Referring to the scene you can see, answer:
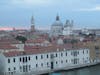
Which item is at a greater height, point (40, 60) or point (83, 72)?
point (40, 60)

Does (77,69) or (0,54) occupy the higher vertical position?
(0,54)

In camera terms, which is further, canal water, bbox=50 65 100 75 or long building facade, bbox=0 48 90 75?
canal water, bbox=50 65 100 75

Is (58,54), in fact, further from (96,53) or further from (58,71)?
(96,53)

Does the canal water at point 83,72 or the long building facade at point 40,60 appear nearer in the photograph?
the long building facade at point 40,60

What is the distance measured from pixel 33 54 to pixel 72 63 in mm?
3705

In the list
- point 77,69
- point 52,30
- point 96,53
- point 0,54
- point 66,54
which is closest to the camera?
point 0,54

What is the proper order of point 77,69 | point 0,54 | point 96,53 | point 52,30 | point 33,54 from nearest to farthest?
1. point 0,54
2. point 33,54
3. point 77,69
4. point 96,53
5. point 52,30

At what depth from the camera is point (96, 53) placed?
974 inches

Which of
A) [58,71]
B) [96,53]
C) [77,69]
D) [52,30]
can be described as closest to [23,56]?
[58,71]

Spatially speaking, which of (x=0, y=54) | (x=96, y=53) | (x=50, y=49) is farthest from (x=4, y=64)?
(x=96, y=53)

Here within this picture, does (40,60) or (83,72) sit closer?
(83,72)

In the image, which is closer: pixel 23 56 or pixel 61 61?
pixel 23 56

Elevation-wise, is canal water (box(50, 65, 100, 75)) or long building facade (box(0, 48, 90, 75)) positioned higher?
long building facade (box(0, 48, 90, 75))

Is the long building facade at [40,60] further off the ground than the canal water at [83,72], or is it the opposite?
Answer: the long building facade at [40,60]
